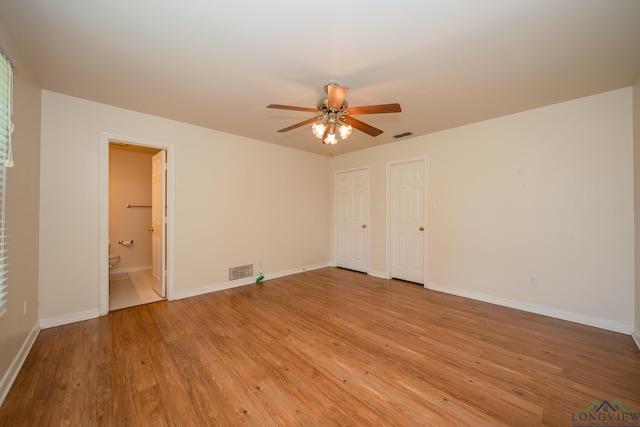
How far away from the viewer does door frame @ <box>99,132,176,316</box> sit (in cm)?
286

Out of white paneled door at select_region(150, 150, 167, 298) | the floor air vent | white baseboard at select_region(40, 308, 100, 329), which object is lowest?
white baseboard at select_region(40, 308, 100, 329)

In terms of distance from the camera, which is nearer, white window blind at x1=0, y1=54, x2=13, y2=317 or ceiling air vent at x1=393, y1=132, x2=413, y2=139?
white window blind at x1=0, y1=54, x2=13, y2=317

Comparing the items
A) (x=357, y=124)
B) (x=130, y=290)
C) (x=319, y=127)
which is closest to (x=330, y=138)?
(x=319, y=127)

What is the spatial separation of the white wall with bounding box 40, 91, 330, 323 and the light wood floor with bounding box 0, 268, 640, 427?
59 centimetres

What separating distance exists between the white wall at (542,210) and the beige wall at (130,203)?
18.3 feet

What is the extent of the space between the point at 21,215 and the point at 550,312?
552 cm

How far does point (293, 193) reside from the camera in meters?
4.85

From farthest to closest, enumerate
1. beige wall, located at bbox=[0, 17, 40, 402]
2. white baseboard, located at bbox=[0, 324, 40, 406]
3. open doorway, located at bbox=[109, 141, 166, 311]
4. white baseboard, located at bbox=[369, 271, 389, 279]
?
open doorway, located at bbox=[109, 141, 166, 311] → white baseboard, located at bbox=[369, 271, 389, 279] → beige wall, located at bbox=[0, 17, 40, 402] → white baseboard, located at bbox=[0, 324, 40, 406]

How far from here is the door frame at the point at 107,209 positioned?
2.86 metres

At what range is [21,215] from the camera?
2.06 meters

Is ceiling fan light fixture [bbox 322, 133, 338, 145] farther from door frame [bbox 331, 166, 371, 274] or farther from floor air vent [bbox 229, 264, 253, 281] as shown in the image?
floor air vent [bbox 229, 264, 253, 281]

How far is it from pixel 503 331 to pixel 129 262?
20.9ft

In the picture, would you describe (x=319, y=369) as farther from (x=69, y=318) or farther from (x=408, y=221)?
(x=408, y=221)

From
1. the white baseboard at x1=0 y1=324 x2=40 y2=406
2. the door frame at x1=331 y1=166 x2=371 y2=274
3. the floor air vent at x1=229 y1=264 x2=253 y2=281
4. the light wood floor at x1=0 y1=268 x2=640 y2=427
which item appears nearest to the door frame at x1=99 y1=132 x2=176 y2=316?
the light wood floor at x1=0 y1=268 x2=640 y2=427
